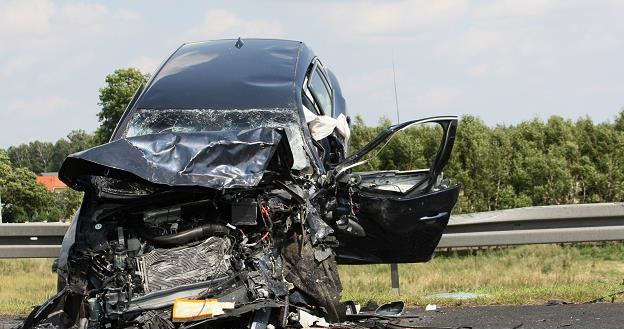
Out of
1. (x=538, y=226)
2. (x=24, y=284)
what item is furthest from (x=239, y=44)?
(x=24, y=284)

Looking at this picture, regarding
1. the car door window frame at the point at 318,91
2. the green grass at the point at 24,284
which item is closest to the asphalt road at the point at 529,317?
the car door window frame at the point at 318,91

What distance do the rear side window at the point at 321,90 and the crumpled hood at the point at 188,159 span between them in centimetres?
207

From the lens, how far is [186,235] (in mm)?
5984

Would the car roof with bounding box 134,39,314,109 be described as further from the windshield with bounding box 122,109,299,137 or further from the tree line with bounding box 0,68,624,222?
the tree line with bounding box 0,68,624,222

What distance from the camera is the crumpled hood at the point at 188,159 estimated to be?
229 inches

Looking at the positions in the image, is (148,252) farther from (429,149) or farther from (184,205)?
(429,149)

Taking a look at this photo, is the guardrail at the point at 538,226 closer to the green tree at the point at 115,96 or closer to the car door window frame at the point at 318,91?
the car door window frame at the point at 318,91

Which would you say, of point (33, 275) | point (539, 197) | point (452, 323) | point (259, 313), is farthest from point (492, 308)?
point (539, 197)

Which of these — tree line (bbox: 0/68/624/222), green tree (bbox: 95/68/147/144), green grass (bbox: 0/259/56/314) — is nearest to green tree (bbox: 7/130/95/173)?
green tree (bbox: 95/68/147/144)

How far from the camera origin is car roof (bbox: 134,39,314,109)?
7.54 meters

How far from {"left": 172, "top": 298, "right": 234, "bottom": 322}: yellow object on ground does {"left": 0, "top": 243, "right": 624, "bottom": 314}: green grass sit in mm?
3357

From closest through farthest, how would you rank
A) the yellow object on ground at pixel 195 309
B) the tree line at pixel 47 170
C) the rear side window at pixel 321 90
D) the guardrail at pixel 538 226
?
the yellow object on ground at pixel 195 309 < the rear side window at pixel 321 90 < the guardrail at pixel 538 226 < the tree line at pixel 47 170

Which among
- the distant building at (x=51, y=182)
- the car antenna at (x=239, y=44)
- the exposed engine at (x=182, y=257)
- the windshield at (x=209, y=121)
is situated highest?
the car antenna at (x=239, y=44)

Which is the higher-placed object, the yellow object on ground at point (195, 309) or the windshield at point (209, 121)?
the windshield at point (209, 121)
